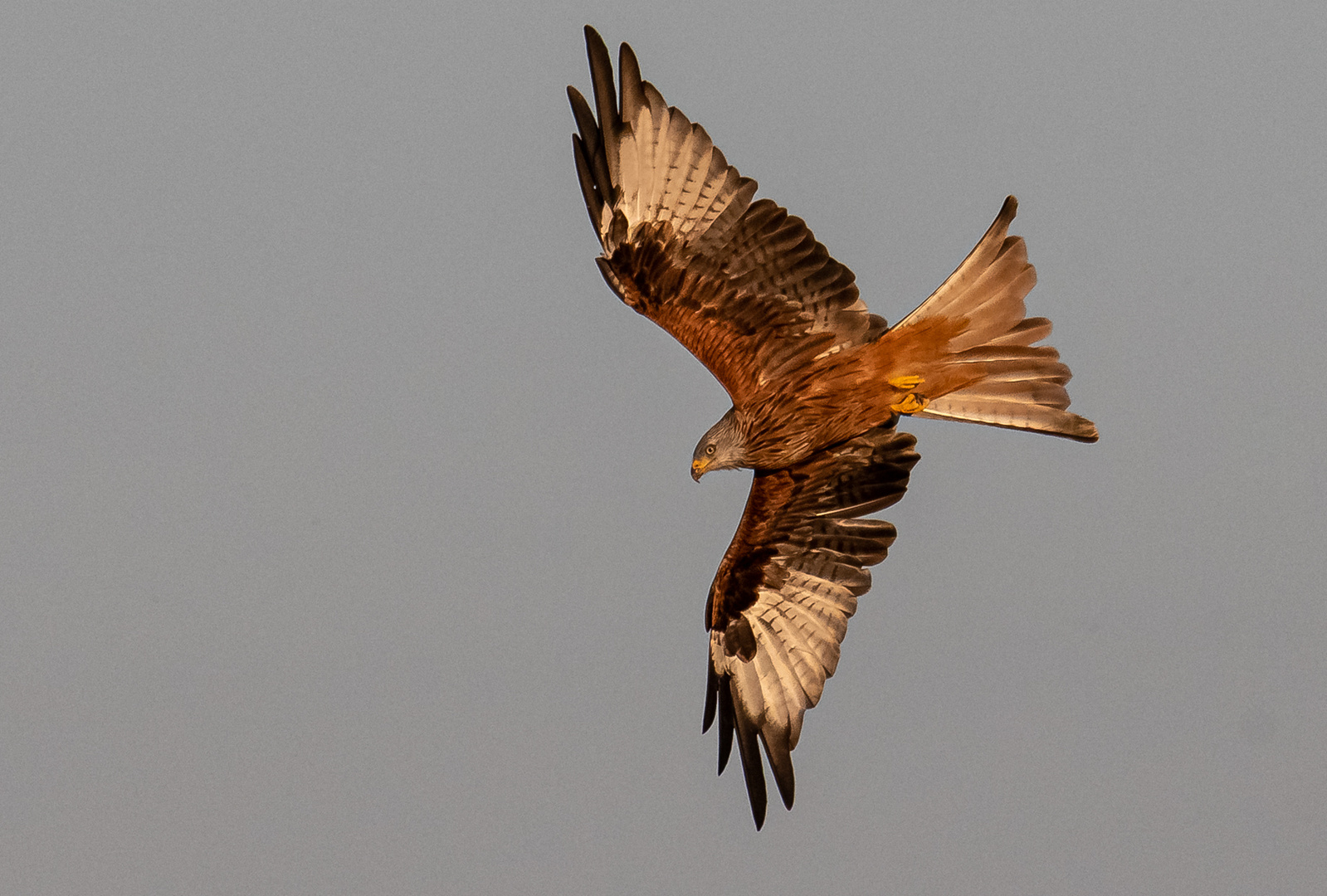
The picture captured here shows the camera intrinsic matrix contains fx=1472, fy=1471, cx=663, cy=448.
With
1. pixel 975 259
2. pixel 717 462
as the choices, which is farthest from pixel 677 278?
pixel 975 259

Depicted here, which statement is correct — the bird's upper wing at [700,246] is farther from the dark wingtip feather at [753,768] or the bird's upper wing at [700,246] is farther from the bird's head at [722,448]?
the dark wingtip feather at [753,768]

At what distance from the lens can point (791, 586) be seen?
30.6 feet

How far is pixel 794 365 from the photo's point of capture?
27.8 feet

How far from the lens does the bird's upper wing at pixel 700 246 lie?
821 centimetres

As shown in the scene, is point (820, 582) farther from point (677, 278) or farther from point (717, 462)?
point (677, 278)

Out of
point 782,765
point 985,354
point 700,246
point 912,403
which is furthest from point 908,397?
point 782,765

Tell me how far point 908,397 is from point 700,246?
1.50m

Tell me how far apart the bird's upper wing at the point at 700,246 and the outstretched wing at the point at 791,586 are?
93 centimetres

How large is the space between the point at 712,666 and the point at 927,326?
2575mm

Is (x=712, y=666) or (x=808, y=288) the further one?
(x=712, y=666)

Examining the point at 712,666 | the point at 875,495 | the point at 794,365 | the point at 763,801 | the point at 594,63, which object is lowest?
the point at 763,801

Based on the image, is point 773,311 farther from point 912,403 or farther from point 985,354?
point 985,354

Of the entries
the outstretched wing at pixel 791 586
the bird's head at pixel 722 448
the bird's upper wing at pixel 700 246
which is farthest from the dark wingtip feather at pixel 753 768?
the bird's upper wing at pixel 700 246

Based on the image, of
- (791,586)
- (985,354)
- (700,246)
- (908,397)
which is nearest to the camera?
(700,246)
